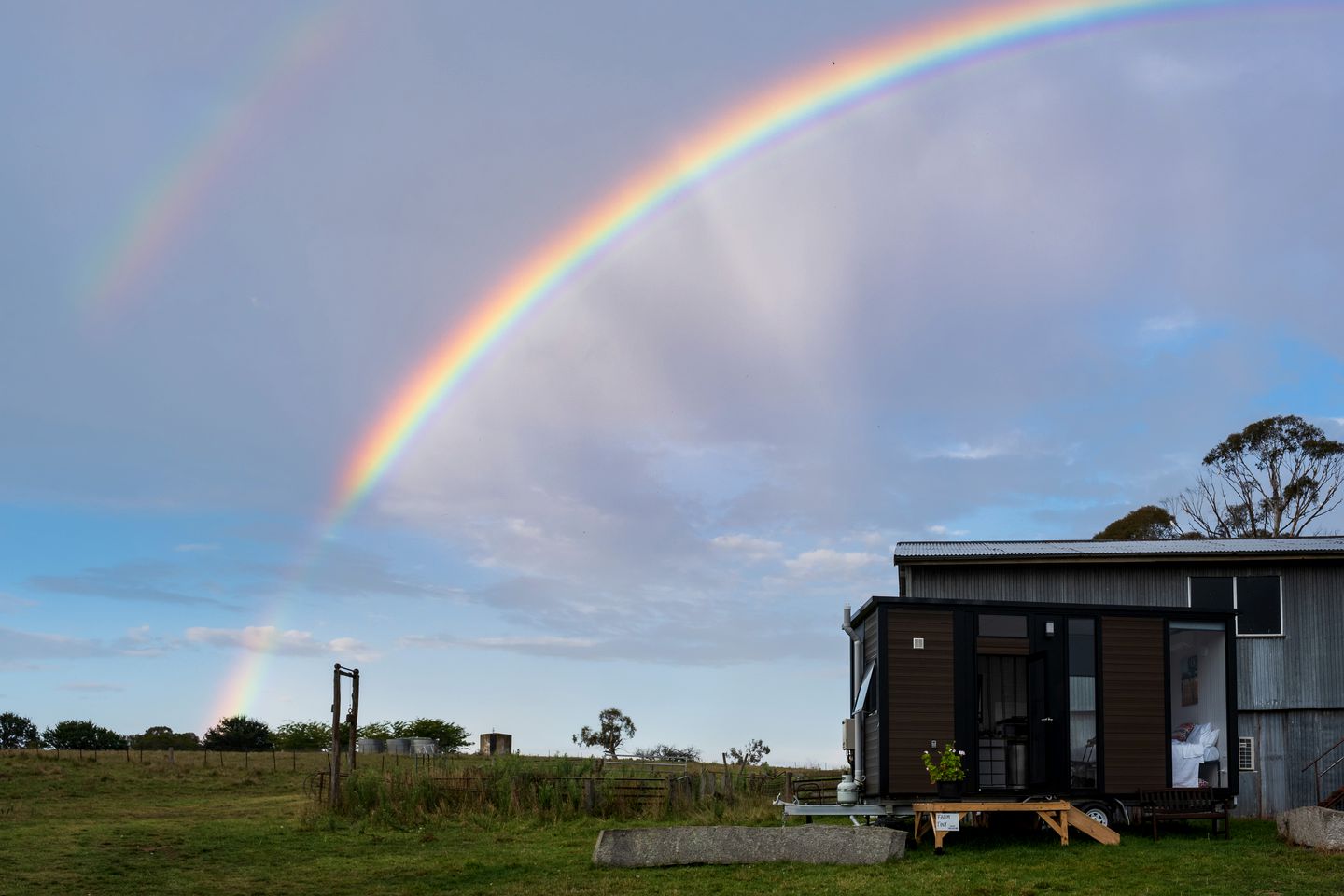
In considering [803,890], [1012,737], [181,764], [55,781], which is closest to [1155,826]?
[1012,737]

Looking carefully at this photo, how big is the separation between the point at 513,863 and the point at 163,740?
5941cm

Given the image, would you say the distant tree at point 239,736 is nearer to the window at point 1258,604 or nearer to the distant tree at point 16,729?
the distant tree at point 16,729

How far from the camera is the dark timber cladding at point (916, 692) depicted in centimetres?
1809

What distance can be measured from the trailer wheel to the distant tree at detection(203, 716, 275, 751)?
55.6 metres

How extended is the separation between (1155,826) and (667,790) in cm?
1035

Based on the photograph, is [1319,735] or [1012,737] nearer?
[1012,737]

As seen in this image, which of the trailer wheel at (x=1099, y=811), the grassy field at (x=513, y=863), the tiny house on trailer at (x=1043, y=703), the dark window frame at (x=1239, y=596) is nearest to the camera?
the grassy field at (x=513, y=863)

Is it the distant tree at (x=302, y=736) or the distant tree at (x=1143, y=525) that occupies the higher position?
the distant tree at (x=1143, y=525)

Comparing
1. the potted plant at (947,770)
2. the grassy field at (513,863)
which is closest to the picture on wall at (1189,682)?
the grassy field at (513,863)

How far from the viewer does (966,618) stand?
1853 centimetres

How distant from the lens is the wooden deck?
17578mm

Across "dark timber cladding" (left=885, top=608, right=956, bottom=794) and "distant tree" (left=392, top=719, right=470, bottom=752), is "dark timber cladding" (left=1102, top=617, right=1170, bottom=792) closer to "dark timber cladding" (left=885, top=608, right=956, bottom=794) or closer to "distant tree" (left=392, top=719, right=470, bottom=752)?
"dark timber cladding" (left=885, top=608, right=956, bottom=794)

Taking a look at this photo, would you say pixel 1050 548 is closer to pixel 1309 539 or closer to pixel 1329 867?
pixel 1309 539

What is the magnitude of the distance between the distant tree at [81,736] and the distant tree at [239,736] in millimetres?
4478
